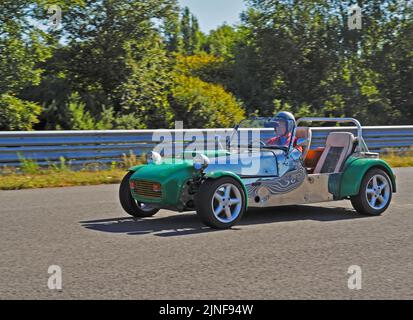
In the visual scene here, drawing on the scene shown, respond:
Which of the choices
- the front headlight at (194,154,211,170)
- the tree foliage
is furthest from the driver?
the tree foliage

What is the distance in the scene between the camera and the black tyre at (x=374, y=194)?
1013 centimetres

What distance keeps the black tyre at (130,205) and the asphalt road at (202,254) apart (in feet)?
0.66

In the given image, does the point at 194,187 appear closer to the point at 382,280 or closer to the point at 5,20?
the point at 382,280

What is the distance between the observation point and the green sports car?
8961 millimetres

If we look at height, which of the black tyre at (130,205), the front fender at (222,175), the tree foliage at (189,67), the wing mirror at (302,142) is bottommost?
the black tyre at (130,205)

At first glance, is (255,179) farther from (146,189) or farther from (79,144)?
(79,144)

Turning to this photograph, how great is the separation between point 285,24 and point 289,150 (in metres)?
22.4

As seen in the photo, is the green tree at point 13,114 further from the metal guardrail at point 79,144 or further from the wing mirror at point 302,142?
the wing mirror at point 302,142

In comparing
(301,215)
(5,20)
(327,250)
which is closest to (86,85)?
(5,20)

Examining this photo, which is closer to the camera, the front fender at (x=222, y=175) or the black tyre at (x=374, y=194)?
the front fender at (x=222, y=175)

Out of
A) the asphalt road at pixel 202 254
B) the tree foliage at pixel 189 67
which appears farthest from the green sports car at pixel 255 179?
the tree foliage at pixel 189 67

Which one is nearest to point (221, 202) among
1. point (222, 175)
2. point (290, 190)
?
point (222, 175)

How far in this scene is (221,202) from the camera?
890 cm

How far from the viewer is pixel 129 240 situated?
8.20 meters
